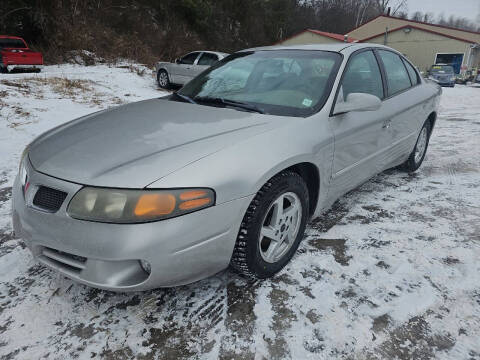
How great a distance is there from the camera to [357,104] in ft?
7.61

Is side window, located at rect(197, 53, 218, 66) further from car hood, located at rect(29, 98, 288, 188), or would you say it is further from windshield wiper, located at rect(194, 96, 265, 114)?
car hood, located at rect(29, 98, 288, 188)

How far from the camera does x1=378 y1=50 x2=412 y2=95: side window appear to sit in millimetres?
3194

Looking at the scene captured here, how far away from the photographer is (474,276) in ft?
7.14

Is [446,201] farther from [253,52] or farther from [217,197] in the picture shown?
[217,197]

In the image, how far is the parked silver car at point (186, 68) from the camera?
415 inches

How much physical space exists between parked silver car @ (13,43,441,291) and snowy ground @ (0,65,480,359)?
23 cm

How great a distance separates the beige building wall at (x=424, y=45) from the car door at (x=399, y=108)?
26763 millimetres

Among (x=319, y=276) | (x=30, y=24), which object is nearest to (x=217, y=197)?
(x=319, y=276)

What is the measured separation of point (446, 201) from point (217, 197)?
266cm

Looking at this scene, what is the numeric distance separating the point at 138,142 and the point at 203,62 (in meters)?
9.49

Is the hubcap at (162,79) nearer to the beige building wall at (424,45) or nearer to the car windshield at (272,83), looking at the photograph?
the car windshield at (272,83)

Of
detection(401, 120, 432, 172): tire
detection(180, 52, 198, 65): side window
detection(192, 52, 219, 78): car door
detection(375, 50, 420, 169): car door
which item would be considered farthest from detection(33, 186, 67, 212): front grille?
detection(180, 52, 198, 65): side window

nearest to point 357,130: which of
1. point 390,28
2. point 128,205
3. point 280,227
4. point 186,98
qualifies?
point 280,227

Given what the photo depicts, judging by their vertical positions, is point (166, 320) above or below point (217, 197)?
below
